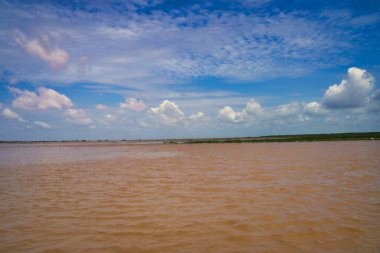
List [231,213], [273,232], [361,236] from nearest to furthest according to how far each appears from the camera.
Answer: [361,236] → [273,232] → [231,213]

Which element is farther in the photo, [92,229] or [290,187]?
[290,187]

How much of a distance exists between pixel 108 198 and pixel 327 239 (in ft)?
25.6

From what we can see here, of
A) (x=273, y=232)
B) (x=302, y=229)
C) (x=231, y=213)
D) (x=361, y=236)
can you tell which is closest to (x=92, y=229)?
(x=231, y=213)

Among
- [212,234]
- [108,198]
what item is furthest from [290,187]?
[108,198]

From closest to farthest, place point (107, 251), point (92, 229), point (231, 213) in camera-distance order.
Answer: point (107, 251) < point (92, 229) < point (231, 213)

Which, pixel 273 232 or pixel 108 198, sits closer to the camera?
pixel 273 232

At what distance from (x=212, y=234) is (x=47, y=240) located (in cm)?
401

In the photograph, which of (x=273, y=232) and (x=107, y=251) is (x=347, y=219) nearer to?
(x=273, y=232)

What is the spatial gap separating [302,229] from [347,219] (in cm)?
163

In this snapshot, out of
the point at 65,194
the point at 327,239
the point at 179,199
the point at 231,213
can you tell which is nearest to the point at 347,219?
the point at 327,239

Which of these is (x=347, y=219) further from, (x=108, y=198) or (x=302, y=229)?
(x=108, y=198)

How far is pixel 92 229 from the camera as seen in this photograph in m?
6.89

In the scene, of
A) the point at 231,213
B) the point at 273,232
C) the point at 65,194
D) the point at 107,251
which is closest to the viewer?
the point at 107,251

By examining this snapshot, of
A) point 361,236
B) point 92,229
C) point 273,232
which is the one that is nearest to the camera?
point 361,236
